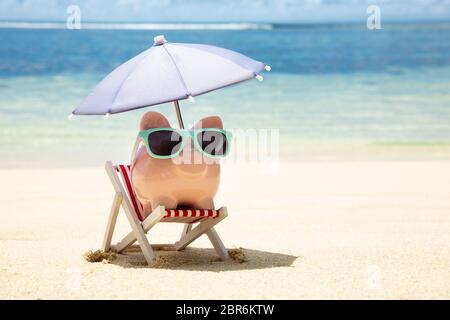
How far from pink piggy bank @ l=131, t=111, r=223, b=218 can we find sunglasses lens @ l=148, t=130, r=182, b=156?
0.06m

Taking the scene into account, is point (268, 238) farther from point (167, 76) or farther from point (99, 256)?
point (167, 76)

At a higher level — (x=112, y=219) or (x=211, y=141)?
(x=211, y=141)

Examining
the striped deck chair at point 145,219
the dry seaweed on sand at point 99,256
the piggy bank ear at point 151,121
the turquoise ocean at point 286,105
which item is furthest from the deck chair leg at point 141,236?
the turquoise ocean at point 286,105

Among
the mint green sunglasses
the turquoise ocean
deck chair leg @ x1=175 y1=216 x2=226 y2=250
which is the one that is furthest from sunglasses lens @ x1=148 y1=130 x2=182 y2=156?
the turquoise ocean

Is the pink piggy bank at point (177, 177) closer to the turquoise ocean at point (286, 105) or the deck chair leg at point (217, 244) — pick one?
the deck chair leg at point (217, 244)

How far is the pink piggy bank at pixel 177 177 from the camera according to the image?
5.58 metres

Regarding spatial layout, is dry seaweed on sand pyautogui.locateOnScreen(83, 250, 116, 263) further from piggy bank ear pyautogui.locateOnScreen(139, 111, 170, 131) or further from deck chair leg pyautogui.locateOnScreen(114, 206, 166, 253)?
piggy bank ear pyautogui.locateOnScreen(139, 111, 170, 131)

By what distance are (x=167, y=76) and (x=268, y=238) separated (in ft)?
5.98

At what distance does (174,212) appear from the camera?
5477 millimetres

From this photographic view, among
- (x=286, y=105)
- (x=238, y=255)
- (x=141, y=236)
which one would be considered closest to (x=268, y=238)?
(x=238, y=255)

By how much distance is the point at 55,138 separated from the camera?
13930 mm
